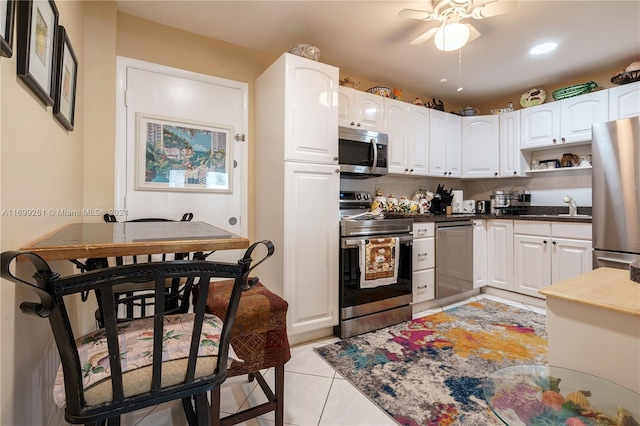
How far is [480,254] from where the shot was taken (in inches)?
138

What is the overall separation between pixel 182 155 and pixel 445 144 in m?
3.03

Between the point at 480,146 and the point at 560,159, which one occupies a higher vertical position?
the point at 480,146

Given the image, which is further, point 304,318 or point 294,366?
point 304,318

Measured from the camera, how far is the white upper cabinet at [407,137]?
3.20 metres

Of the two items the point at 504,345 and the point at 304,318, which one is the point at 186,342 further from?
the point at 504,345

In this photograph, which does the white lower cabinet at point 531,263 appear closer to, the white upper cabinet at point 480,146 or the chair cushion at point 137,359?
the white upper cabinet at point 480,146

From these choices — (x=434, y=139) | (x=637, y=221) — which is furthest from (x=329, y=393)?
(x=434, y=139)

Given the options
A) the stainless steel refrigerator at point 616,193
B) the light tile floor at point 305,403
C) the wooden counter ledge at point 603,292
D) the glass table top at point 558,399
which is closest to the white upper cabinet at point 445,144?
the stainless steel refrigerator at point 616,193

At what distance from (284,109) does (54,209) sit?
4.95 feet

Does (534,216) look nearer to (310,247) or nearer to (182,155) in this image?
(310,247)

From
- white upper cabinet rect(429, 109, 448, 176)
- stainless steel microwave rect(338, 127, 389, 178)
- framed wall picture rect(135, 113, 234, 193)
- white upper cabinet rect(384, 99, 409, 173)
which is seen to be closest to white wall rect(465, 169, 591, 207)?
white upper cabinet rect(429, 109, 448, 176)

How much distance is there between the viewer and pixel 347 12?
219 cm

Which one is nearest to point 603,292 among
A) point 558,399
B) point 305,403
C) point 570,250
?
point 558,399

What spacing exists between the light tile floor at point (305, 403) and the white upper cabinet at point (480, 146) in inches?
125
